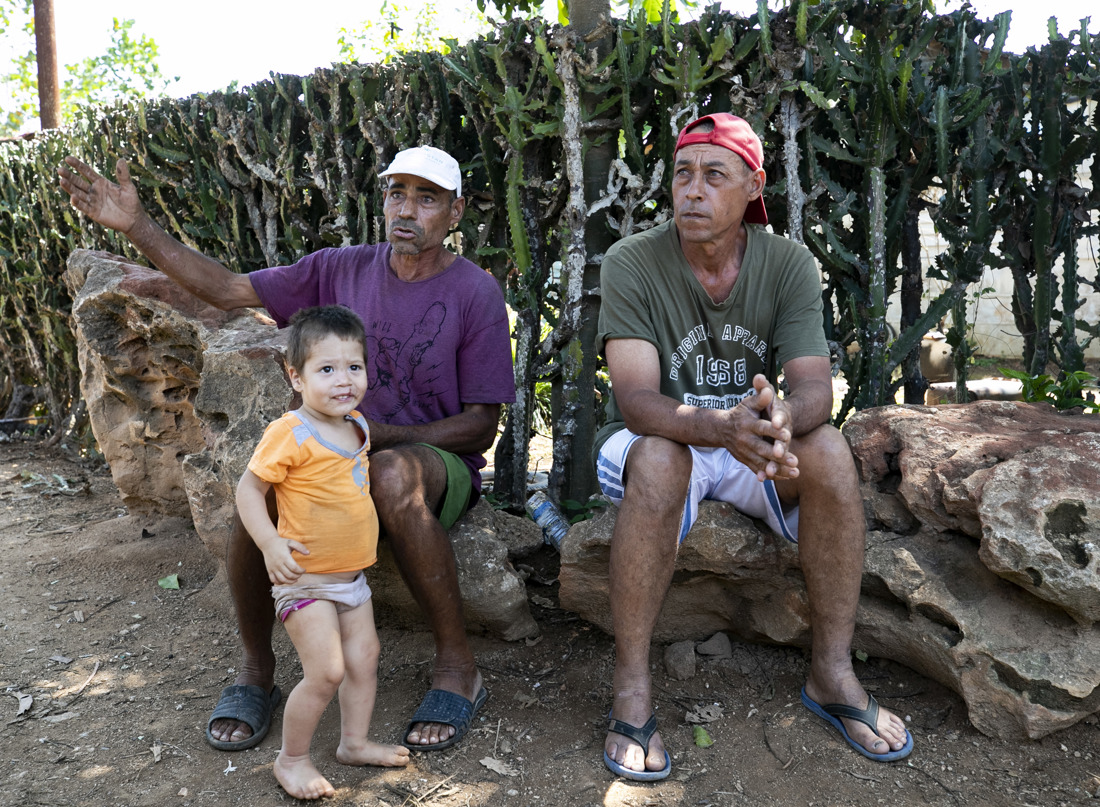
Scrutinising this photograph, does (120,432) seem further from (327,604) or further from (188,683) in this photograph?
(327,604)

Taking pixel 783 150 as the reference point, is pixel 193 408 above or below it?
below

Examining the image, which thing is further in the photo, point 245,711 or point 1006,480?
point 245,711

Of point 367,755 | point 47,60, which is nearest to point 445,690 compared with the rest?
point 367,755

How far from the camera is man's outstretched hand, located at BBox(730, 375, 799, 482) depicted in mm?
2533

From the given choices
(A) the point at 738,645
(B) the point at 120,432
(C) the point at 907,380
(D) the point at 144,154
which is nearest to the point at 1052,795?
(A) the point at 738,645

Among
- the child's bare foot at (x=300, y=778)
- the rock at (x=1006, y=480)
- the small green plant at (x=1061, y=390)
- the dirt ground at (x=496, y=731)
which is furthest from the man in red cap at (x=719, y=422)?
the small green plant at (x=1061, y=390)

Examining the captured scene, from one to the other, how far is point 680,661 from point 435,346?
1520 mm

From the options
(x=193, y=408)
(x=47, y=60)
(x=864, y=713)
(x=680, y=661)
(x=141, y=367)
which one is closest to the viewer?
(x=864, y=713)

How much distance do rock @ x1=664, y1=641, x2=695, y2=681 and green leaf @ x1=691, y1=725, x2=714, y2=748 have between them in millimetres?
309

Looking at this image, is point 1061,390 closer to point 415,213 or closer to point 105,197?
point 415,213

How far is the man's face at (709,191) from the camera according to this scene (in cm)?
296

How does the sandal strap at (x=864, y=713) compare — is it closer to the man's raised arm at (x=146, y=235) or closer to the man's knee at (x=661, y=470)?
the man's knee at (x=661, y=470)

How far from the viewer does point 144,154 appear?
5.11 meters

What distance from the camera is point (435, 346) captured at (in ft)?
10.9
